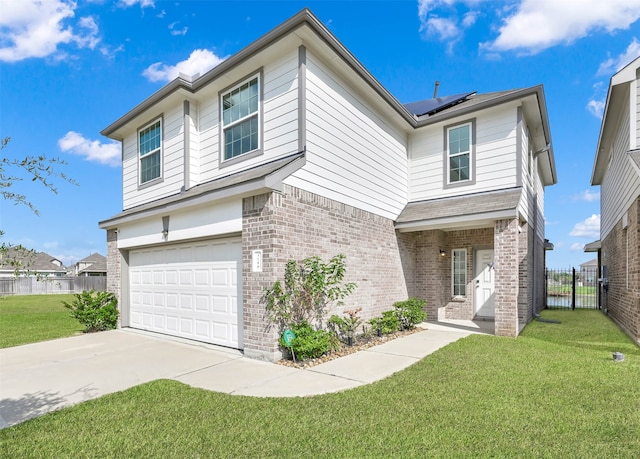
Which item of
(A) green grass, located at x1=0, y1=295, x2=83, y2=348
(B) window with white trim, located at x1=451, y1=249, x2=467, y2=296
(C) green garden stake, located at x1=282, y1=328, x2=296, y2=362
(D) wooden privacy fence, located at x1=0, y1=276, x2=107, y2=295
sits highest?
(B) window with white trim, located at x1=451, y1=249, x2=467, y2=296

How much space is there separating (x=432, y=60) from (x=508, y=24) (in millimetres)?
2816

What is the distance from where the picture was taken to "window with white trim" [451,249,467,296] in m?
11.3

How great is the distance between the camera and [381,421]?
12.2 ft

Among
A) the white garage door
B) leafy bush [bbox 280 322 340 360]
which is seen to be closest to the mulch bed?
leafy bush [bbox 280 322 340 360]

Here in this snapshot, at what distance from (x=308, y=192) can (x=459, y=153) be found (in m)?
5.38

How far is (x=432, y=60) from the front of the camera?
496 inches

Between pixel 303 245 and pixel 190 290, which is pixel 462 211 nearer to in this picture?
pixel 303 245

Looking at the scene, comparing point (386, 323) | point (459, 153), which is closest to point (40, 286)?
point (386, 323)

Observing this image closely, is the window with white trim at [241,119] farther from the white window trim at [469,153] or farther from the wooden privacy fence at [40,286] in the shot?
the wooden privacy fence at [40,286]

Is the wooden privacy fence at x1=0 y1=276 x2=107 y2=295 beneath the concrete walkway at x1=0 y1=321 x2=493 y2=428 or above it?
→ beneath

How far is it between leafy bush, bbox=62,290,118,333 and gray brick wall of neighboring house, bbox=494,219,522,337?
1007cm

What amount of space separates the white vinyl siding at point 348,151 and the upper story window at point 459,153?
51.5 inches

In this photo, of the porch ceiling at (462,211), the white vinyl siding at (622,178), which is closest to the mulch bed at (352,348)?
the porch ceiling at (462,211)

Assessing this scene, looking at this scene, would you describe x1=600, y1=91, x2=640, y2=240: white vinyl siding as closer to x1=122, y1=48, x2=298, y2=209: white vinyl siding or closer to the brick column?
the brick column
